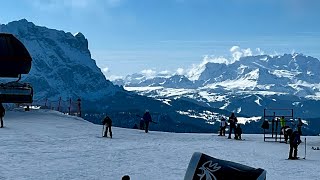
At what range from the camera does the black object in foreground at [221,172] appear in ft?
19.0

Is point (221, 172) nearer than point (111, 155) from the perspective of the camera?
Yes

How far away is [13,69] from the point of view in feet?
21.2

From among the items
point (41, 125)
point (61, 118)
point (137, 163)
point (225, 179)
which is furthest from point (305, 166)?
point (61, 118)

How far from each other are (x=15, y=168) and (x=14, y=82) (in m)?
14.1

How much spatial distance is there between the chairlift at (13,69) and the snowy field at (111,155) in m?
12.2

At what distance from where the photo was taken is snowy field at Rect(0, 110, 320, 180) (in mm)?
19969

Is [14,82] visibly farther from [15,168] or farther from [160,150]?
[160,150]

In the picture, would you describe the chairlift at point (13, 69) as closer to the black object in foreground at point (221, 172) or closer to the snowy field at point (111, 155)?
the black object in foreground at point (221, 172)

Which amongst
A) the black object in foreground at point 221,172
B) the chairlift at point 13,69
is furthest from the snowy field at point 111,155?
the black object in foreground at point 221,172

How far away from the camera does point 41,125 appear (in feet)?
129

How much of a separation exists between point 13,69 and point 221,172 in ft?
9.49

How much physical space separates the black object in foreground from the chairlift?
239 cm

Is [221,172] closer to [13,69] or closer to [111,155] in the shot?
[13,69]

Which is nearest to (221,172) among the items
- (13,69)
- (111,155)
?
(13,69)
